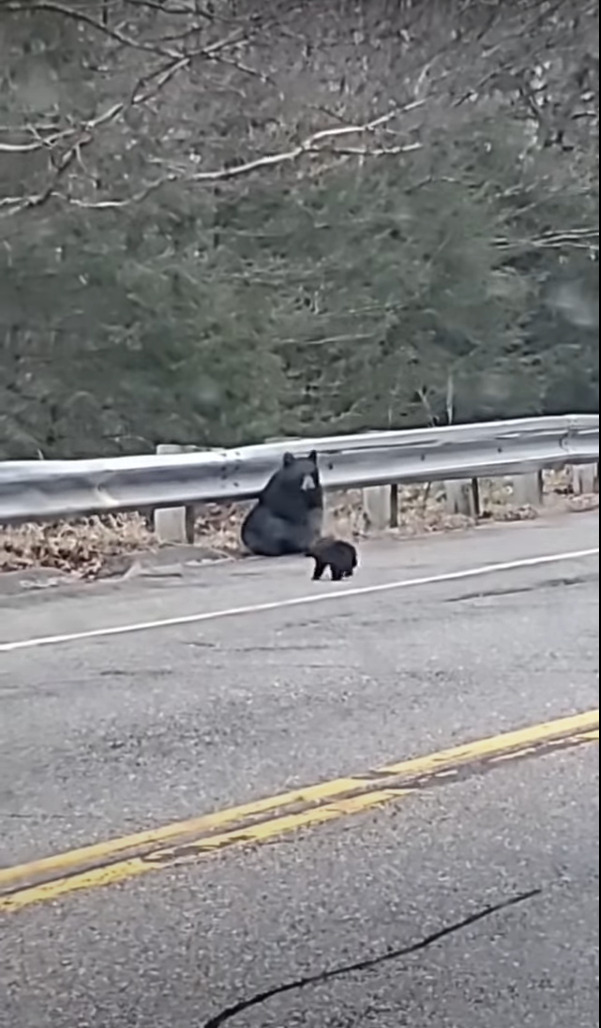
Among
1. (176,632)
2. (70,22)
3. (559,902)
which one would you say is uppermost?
(70,22)

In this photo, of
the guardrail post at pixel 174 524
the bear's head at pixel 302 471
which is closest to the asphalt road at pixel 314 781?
the guardrail post at pixel 174 524

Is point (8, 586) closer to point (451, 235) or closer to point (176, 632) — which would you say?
point (451, 235)

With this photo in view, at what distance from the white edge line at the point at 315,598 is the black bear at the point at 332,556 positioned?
0.36ft

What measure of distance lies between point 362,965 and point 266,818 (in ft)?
1.10

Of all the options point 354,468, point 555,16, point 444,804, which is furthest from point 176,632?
point 555,16

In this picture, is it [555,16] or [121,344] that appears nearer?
[121,344]

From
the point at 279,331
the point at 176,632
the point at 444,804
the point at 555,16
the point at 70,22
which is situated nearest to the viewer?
A: the point at 70,22

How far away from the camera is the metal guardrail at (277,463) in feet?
5.63

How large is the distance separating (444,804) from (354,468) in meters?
0.65

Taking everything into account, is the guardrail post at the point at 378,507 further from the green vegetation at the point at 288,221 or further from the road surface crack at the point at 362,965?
the road surface crack at the point at 362,965

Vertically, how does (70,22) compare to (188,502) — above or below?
above

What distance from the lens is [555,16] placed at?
207cm

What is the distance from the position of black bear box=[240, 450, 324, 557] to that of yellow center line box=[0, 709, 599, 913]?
0.41m

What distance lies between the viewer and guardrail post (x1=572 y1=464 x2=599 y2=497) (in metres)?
2.14
